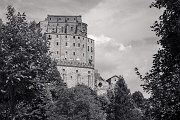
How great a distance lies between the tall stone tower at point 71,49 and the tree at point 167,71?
9073 cm

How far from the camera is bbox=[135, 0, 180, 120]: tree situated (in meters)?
14.0

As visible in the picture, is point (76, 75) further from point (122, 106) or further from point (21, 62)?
point (21, 62)

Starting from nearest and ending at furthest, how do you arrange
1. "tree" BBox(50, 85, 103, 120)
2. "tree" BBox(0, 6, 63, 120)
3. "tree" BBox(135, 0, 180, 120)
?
"tree" BBox(135, 0, 180, 120) < "tree" BBox(0, 6, 63, 120) < "tree" BBox(50, 85, 103, 120)

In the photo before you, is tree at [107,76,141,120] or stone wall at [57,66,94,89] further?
stone wall at [57,66,94,89]

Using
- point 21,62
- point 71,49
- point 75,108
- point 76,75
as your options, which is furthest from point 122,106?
point 71,49

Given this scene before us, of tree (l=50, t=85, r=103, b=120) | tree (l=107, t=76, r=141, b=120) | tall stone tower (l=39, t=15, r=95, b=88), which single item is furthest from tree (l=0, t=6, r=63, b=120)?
tall stone tower (l=39, t=15, r=95, b=88)

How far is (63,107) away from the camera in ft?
174

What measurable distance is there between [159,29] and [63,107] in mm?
39689

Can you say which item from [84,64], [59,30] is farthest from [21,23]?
[59,30]

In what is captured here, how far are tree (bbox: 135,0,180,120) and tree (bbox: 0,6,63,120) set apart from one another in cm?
1138

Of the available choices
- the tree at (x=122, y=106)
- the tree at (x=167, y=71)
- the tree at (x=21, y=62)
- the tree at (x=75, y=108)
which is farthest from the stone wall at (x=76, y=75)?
the tree at (x=167, y=71)

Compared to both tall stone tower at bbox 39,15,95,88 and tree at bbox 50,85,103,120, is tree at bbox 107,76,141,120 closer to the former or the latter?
tree at bbox 50,85,103,120

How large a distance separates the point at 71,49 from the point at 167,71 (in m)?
119

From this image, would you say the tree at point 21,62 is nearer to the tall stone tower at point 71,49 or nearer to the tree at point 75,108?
the tree at point 75,108
